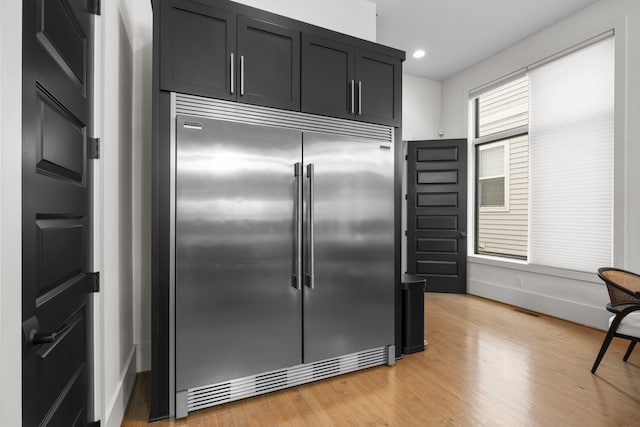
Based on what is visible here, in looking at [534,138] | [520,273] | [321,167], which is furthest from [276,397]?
[534,138]

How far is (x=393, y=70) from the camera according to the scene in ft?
9.18

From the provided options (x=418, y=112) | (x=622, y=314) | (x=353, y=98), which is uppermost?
(x=418, y=112)

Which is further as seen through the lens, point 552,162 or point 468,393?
point 552,162

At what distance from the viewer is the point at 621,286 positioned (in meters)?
2.50

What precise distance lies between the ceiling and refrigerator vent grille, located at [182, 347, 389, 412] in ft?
11.9

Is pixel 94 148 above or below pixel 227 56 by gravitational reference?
below

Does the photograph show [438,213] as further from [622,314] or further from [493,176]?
[622,314]

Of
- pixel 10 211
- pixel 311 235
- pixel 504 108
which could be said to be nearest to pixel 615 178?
pixel 504 108

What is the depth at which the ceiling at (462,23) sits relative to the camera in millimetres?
3707

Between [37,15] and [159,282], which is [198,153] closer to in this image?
[159,282]

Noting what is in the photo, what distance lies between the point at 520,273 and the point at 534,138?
5.95 ft

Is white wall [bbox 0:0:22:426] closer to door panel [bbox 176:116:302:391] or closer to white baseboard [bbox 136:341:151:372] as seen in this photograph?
door panel [bbox 176:116:302:391]

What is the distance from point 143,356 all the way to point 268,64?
2415 mm

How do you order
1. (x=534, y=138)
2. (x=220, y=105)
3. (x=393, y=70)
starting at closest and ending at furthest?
(x=220, y=105) → (x=393, y=70) → (x=534, y=138)
